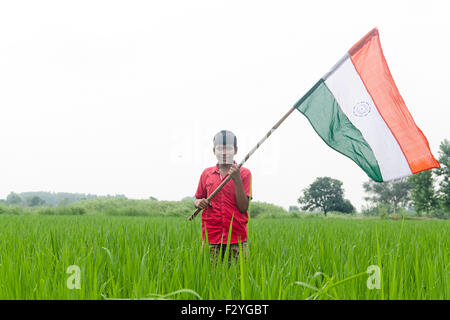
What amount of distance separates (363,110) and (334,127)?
1.01 feet

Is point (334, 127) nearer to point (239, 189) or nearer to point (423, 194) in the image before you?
point (239, 189)

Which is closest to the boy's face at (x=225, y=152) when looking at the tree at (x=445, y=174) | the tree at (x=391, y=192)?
the tree at (x=445, y=174)

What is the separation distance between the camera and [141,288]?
1463 mm

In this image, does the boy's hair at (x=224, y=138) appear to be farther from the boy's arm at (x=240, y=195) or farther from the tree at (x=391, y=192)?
the tree at (x=391, y=192)

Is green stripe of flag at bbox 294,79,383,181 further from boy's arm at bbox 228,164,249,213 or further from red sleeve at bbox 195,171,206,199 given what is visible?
red sleeve at bbox 195,171,206,199

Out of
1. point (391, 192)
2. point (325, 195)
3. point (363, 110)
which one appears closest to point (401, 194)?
point (391, 192)

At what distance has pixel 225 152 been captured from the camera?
2.29 m

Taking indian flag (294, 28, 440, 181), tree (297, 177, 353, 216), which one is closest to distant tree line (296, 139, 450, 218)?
tree (297, 177, 353, 216)

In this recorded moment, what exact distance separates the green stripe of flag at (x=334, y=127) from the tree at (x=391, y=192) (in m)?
46.8

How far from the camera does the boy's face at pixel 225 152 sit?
2.29 meters

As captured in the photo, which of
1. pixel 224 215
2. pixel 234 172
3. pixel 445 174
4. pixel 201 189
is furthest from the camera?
pixel 445 174

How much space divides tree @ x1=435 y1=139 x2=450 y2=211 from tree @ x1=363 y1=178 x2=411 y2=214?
13.2 metres

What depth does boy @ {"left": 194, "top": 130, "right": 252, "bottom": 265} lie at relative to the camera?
2285 millimetres
